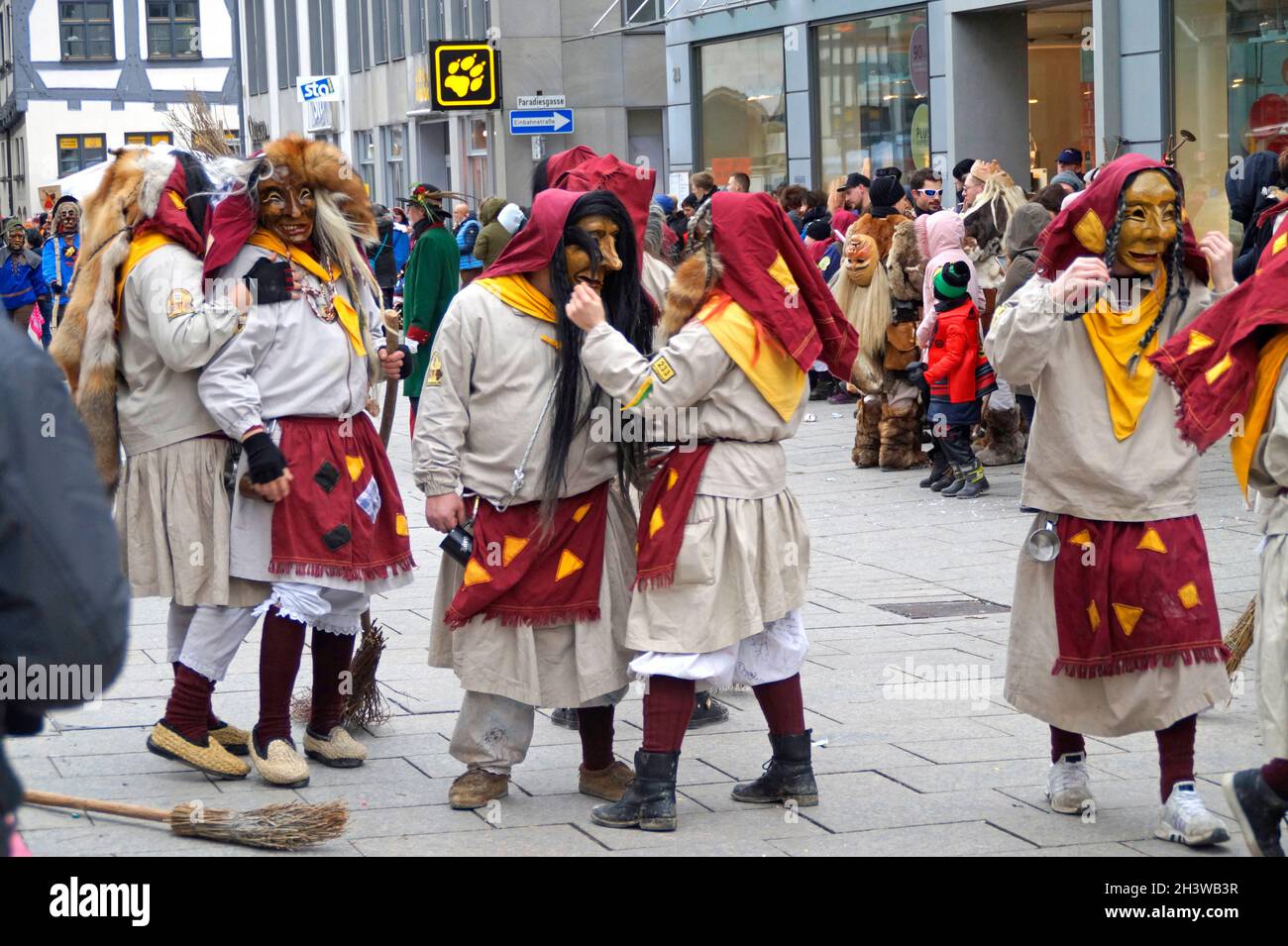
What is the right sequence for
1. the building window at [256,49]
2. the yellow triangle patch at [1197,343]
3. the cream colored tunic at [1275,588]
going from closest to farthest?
the cream colored tunic at [1275,588] < the yellow triangle patch at [1197,343] < the building window at [256,49]

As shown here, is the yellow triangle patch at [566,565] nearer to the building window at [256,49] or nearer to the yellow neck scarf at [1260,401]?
the yellow neck scarf at [1260,401]

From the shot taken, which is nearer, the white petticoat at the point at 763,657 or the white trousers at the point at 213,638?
the white petticoat at the point at 763,657

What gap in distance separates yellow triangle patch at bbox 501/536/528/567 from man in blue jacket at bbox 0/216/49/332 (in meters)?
12.9

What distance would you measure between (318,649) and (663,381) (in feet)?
5.23

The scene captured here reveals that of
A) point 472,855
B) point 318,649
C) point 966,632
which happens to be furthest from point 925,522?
point 472,855

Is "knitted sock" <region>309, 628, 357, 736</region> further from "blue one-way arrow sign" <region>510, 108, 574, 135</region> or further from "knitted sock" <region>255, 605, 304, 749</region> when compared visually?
"blue one-way arrow sign" <region>510, 108, 574, 135</region>

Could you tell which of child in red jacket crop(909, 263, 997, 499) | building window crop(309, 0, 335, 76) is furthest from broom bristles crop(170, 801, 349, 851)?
building window crop(309, 0, 335, 76)

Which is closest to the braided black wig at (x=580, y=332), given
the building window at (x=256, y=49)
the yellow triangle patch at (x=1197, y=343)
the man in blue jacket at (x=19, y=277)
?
the yellow triangle patch at (x=1197, y=343)

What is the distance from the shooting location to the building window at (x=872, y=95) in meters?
18.4

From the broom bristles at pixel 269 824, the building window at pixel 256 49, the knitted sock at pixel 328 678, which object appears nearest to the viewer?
the broom bristles at pixel 269 824

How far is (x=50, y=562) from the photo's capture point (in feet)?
6.57

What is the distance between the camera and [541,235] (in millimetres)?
5051

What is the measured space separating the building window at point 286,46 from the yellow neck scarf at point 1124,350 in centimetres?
4088

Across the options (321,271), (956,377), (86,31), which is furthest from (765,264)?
(86,31)
